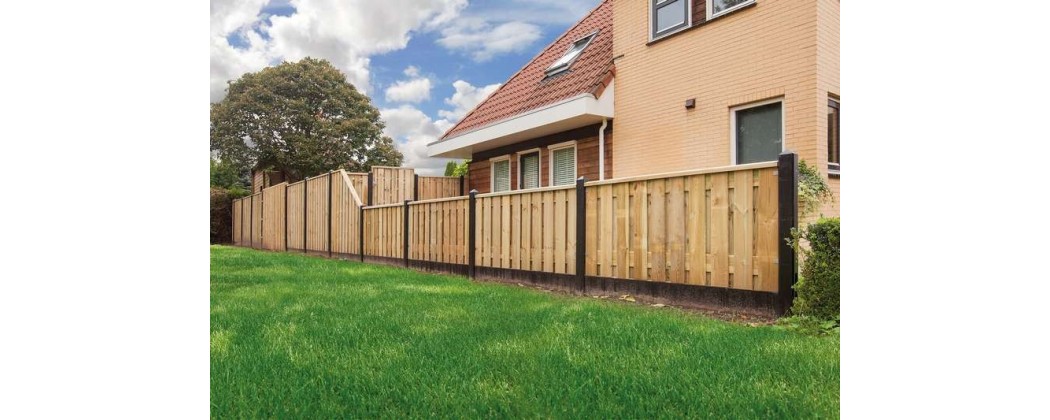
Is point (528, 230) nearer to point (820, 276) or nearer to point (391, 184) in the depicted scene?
point (820, 276)

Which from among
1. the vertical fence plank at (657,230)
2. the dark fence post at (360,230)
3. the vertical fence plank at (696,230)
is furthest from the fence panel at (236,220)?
the vertical fence plank at (696,230)

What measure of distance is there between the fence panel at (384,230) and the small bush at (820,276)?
5967 millimetres

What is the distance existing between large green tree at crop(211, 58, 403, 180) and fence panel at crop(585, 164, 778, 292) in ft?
36.2

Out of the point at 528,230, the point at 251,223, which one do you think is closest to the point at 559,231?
the point at 528,230

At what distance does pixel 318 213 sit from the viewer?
11.8m

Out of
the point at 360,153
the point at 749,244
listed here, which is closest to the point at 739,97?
the point at 749,244

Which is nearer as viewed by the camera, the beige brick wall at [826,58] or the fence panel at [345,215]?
the beige brick wall at [826,58]

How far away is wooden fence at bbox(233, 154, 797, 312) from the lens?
13.1ft

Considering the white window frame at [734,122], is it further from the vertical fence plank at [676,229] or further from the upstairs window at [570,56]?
the upstairs window at [570,56]

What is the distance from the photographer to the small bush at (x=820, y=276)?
353 cm

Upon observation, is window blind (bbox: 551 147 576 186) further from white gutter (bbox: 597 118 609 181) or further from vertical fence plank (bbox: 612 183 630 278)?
vertical fence plank (bbox: 612 183 630 278)
